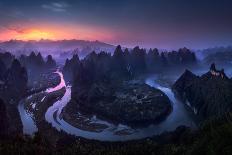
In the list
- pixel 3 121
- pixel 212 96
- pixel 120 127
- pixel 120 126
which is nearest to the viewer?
pixel 3 121

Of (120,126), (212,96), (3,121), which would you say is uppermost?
(212,96)

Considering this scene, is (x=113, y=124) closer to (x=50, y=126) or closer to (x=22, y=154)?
(x=50, y=126)

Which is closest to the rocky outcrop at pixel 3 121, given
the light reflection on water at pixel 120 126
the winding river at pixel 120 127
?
the winding river at pixel 120 127

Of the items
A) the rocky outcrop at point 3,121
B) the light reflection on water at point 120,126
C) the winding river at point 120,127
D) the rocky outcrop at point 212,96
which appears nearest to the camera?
the rocky outcrop at point 3,121

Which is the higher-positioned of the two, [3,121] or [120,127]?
[3,121]

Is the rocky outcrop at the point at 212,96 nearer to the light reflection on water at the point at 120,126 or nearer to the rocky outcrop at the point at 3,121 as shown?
the light reflection on water at the point at 120,126

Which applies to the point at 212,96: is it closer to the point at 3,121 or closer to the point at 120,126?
the point at 120,126

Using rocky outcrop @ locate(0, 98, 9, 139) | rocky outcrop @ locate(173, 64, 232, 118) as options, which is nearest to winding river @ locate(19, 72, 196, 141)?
rocky outcrop @ locate(173, 64, 232, 118)

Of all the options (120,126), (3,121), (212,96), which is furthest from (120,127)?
(3,121)

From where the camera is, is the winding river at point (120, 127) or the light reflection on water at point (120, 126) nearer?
the light reflection on water at point (120, 126)

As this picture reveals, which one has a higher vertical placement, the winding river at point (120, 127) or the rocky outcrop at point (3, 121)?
the rocky outcrop at point (3, 121)

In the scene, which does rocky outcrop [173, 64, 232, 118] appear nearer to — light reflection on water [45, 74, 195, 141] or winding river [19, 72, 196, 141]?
winding river [19, 72, 196, 141]
